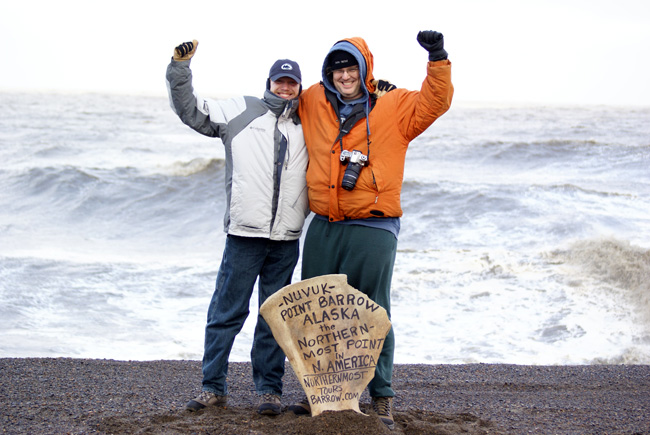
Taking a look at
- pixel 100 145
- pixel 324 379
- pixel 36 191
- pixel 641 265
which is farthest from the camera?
pixel 100 145

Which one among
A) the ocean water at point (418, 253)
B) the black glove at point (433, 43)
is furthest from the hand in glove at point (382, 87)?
the ocean water at point (418, 253)

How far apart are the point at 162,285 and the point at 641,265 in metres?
6.71

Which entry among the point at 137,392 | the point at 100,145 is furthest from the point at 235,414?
the point at 100,145

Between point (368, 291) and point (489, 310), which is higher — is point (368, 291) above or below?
above

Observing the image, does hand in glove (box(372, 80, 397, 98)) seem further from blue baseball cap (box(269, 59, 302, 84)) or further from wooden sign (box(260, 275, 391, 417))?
wooden sign (box(260, 275, 391, 417))

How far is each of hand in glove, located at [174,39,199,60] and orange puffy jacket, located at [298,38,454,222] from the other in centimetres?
80

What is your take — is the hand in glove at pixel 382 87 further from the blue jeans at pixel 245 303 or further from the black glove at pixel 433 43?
the blue jeans at pixel 245 303

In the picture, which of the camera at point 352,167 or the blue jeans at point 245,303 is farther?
the blue jeans at point 245,303

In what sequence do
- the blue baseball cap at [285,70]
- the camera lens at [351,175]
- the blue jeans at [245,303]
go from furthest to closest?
the blue jeans at [245,303] < the blue baseball cap at [285,70] < the camera lens at [351,175]

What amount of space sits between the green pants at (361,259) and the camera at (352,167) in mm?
278

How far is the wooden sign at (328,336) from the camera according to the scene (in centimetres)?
348

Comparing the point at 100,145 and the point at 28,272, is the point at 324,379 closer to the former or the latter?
the point at 28,272

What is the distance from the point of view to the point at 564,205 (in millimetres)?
14133

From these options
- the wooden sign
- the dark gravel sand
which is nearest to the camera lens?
the wooden sign
